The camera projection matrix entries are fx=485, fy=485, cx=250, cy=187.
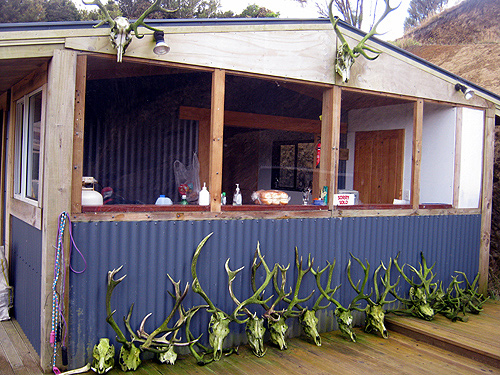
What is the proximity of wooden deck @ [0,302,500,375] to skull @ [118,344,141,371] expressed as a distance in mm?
51

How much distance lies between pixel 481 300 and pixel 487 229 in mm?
948

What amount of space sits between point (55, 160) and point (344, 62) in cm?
292

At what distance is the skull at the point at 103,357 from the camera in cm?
358

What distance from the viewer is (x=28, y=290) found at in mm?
4371

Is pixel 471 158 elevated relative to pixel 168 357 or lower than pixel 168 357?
elevated

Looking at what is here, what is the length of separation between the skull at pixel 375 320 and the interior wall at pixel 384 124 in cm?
204

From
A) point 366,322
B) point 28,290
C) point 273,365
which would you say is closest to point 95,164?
point 28,290

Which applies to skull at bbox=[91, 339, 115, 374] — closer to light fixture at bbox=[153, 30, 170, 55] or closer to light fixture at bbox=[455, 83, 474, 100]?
light fixture at bbox=[153, 30, 170, 55]

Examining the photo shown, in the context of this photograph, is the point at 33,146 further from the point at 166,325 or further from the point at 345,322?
the point at 345,322

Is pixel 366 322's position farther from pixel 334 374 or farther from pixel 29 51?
pixel 29 51

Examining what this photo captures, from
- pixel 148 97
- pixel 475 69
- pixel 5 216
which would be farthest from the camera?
pixel 475 69

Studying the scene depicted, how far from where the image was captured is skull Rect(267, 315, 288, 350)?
4.37 m

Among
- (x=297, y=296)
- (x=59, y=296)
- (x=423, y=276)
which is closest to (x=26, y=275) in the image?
(x=59, y=296)

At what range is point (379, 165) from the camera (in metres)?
7.00
